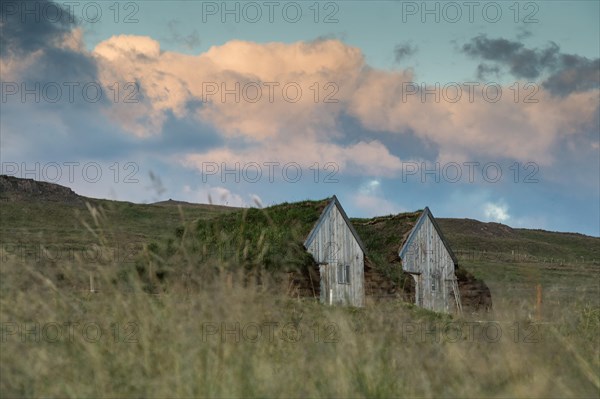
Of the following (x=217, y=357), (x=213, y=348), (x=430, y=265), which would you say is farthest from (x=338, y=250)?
(x=217, y=357)

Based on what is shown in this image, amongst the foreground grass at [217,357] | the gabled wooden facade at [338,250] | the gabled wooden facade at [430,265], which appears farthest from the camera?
the gabled wooden facade at [430,265]

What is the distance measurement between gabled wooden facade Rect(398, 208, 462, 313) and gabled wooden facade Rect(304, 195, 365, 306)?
9.30 feet

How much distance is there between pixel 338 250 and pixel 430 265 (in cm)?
592

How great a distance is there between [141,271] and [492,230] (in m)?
118

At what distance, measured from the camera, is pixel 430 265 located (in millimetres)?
35094

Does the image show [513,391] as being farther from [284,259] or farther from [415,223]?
[415,223]

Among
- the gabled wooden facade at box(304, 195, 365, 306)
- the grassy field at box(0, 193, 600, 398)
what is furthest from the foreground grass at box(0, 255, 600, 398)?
the gabled wooden facade at box(304, 195, 365, 306)

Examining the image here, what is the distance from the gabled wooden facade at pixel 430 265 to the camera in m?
33.9

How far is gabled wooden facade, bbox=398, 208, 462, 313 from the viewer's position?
3391 cm

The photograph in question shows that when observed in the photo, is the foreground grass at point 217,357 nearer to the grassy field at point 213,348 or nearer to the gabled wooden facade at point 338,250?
the grassy field at point 213,348

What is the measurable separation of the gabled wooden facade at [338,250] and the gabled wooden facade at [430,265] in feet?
9.30

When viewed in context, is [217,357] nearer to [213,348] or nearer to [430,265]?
[213,348]

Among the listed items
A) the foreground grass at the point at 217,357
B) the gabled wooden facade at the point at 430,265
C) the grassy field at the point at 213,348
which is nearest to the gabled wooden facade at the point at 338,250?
the gabled wooden facade at the point at 430,265

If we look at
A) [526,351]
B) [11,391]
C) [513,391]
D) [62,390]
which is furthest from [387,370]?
[11,391]
